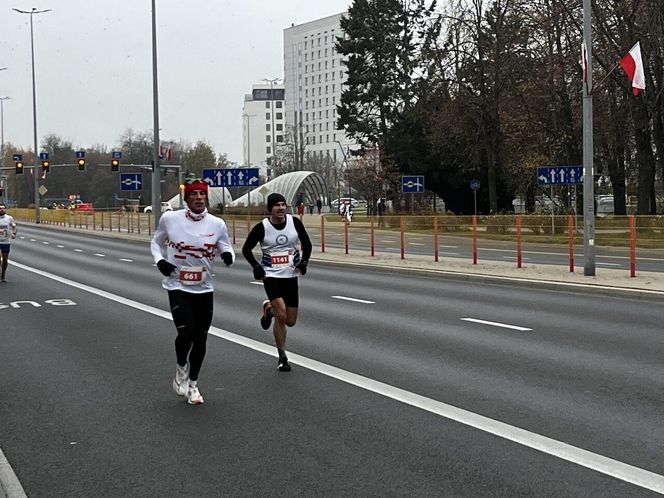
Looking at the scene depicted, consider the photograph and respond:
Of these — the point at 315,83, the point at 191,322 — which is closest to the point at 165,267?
the point at 191,322

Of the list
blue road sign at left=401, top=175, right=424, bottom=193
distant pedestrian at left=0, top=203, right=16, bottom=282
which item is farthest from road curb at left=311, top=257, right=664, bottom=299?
blue road sign at left=401, top=175, right=424, bottom=193

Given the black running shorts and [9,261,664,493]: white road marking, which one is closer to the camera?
[9,261,664,493]: white road marking

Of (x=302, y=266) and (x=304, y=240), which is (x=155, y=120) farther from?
(x=302, y=266)

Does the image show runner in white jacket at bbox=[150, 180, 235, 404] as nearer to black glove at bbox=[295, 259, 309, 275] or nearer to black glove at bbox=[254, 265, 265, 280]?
black glove at bbox=[254, 265, 265, 280]

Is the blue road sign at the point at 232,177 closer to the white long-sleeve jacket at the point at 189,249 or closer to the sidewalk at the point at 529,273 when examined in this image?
the sidewalk at the point at 529,273

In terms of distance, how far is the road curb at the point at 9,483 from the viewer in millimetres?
5273

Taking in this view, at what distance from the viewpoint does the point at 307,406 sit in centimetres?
752

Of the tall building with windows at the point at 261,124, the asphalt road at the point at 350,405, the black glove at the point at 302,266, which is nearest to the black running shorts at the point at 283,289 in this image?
the black glove at the point at 302,266

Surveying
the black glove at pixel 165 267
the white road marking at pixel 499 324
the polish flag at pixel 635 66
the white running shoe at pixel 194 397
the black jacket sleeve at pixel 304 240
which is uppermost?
the polish flag at pixel 635 66

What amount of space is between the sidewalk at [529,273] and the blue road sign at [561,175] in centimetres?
743

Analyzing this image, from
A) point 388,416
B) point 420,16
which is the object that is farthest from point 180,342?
point 420,16

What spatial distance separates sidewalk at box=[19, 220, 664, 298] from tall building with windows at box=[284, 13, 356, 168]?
5461 inches

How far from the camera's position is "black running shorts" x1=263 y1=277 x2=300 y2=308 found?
911cm

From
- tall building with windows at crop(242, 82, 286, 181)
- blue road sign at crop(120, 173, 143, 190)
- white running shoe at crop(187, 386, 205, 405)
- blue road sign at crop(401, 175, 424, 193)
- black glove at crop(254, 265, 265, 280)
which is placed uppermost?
tall building with windows at crop(242, 82, 286, 181)
